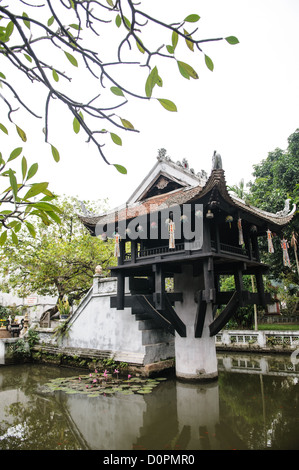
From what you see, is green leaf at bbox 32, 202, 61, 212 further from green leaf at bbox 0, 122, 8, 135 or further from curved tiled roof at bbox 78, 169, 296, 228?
curved tiled roof at bbox 78, 169, 296, 228

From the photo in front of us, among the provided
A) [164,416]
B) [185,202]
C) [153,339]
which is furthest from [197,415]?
[185,202]

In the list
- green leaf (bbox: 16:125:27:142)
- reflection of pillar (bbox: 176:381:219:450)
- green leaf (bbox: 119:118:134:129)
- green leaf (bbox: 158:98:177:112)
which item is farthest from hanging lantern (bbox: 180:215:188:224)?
green leaf (bbox: 158:98:177:112)

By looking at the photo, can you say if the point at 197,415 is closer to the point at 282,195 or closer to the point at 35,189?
the point at 35,189

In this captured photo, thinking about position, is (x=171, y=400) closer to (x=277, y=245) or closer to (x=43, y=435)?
(x=43, y=435)

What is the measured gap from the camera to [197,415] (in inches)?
214

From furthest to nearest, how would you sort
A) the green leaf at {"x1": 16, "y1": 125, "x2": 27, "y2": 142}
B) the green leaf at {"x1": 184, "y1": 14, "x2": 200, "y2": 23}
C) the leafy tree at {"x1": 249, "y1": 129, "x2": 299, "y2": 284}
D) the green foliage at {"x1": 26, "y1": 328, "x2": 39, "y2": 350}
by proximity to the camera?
the leafy tree at {"x1": 249, "y1": 129, "x2": 299, "y2": 284} → the green foliage at {"x1": 26, "y1": 328, "x2": 39, "y2": 350} → the green leaf at {"x1": 16, "y1": 125, "x2": 27, "y2": 142} → the green leaf at {"x1": 184, "y1": 14, "x2": 200, "y2": 23}

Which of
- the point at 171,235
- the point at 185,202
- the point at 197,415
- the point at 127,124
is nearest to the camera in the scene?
the point at 127,124

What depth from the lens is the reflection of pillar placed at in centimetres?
435

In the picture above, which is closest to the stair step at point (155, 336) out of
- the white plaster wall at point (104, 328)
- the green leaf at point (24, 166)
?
the white plaster wall at point (104, 328)

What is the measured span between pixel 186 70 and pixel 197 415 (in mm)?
5764

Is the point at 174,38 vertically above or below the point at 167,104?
above

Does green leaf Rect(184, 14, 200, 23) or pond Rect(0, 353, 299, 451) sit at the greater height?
green leaf Rect(184, 14, 200, 23)

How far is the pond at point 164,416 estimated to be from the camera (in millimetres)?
4324

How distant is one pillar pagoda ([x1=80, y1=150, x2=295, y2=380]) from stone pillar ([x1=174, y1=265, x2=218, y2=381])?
0.9 inches
